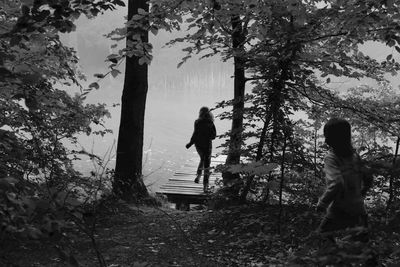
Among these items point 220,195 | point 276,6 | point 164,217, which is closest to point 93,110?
point 164,217

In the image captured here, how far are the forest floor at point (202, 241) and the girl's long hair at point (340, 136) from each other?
2.75 feet

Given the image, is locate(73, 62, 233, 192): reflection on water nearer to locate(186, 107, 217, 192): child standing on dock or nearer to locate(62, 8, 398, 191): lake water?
locate(62, 8, 398, 191): lake water

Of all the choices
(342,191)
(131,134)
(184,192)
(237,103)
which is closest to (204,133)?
(184,192)

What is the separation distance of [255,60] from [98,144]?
159 ft

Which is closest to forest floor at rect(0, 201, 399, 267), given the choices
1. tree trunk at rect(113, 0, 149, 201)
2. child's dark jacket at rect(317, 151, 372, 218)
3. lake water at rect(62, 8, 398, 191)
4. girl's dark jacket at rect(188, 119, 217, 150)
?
child's dark jacket at rect(317, 151, 372, 218)

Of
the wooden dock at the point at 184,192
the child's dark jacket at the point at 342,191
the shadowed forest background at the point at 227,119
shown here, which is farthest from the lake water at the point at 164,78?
the child's dark jacket at the point at 342,191

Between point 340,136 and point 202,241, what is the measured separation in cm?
295

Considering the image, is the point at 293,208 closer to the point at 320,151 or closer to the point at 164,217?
the point at 320,151

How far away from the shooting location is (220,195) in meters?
6.67

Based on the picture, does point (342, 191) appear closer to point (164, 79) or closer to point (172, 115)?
point (172, 115)

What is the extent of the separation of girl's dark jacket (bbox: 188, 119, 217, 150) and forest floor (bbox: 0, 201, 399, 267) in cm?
310

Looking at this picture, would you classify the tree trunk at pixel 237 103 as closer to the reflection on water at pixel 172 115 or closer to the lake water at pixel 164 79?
the reflection on water at pixel 172 115

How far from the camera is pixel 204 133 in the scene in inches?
389

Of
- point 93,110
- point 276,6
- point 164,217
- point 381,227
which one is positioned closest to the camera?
point 381,227
